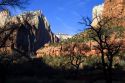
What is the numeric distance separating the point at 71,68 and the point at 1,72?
78.2 meters

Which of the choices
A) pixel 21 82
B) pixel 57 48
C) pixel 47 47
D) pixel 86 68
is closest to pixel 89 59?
pixel 86 68

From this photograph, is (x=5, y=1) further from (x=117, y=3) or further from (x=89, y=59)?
(x=117, y=3)

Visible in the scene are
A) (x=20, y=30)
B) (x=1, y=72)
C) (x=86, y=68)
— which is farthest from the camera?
(x=86, y=68)

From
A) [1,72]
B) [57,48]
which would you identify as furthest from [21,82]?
[57,48]

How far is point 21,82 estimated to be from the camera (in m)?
53.4

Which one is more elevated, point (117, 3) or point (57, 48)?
point (117, 3)

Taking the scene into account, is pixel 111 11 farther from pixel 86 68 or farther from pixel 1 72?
pixel 1 72

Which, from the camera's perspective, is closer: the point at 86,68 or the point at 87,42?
the point at 86,68

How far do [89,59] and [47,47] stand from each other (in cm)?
6624

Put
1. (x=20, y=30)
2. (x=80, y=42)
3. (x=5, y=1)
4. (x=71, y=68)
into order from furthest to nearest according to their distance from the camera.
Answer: (x=80, y=42) → (x=71, y=68) → (x=20, y=30) → (x=5, y=1)

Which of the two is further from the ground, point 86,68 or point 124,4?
point 124,4

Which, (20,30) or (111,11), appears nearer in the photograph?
(20,30)

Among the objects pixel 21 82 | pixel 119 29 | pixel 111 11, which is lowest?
pixel 21 82

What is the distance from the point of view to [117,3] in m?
200
